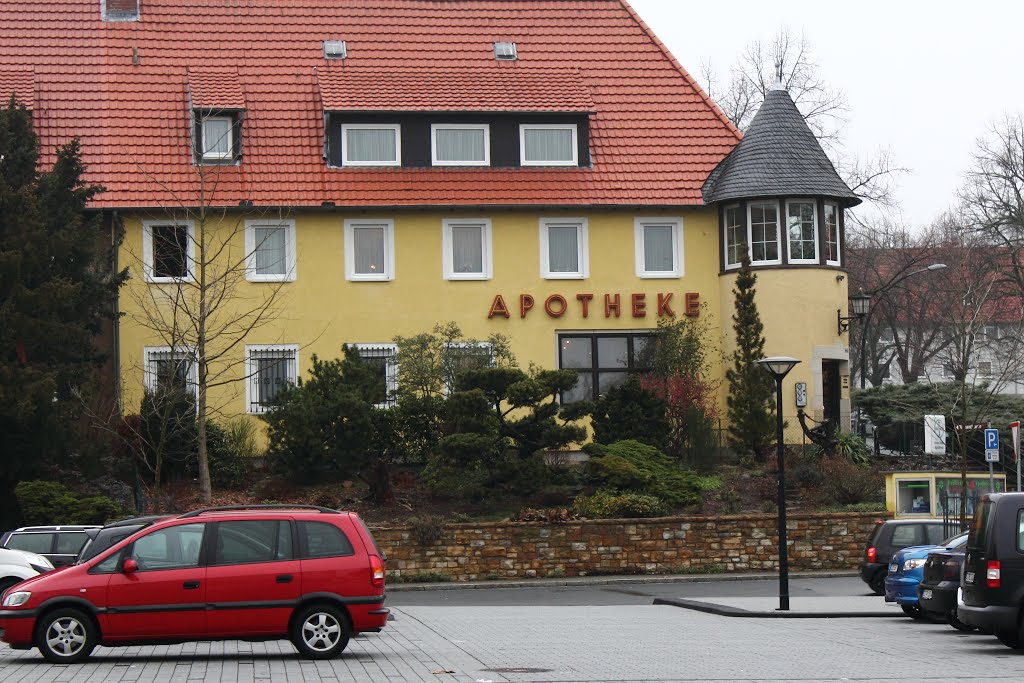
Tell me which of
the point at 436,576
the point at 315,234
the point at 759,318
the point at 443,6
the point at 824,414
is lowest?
the point at 436,576

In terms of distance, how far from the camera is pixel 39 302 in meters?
30.5

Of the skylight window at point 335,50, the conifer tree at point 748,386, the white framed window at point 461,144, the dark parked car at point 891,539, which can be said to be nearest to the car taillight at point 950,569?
the dark parked car at point 891,539

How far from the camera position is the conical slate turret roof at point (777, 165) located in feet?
125

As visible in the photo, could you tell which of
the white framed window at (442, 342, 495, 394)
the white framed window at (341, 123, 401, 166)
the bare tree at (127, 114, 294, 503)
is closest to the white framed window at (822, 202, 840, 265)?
the white framed window at (442, 342, 495, 394)

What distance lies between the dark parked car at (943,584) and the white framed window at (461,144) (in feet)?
72.6

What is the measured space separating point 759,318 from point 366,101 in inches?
456

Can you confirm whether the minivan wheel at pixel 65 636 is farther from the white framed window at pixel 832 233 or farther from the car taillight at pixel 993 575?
A: the white framed window at pixel 832 233

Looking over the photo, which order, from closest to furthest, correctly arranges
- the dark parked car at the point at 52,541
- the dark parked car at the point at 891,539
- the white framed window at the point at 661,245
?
the dark parked car at the point at 52,541 → the dark parked car at the point at 891,539 → the white framed window at the point at 661,245

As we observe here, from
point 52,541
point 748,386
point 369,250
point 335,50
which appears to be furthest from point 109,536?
point 335,50

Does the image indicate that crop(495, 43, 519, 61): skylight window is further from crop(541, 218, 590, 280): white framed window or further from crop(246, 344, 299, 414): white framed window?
crop(246, 344, 299, 414): white framed window

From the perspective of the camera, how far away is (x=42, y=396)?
97.6 feet

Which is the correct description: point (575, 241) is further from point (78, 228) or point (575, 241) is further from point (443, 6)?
point (78, 228)

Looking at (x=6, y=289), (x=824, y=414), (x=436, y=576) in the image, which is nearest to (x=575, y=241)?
(x=824, y=414)

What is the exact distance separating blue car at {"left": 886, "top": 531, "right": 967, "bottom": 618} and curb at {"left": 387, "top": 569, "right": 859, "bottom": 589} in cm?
945
